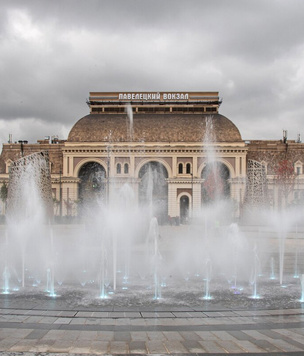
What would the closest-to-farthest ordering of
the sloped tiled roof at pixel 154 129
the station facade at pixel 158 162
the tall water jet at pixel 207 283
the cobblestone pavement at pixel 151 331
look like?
the cobblestone pavement at pixel 151 331
the tall water jet at pixel 207 283
the station facade at pixel 158 162
the sloped tiled roof at pixel 154 129

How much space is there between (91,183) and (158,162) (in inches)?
397

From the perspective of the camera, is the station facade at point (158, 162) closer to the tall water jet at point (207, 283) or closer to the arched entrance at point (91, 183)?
→ the arched entrance at point (91, 183)

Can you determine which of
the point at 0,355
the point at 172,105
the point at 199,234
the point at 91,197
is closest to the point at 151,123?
the point at 172,105

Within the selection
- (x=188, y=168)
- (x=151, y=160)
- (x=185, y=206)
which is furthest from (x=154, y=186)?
(x=188, y=168)

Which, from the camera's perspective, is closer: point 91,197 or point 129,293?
point 129,293

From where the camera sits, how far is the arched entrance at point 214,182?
6494 centimetres

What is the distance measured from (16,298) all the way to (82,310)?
10.1ft

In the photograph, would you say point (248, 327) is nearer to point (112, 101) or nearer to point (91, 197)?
point (91, 197)

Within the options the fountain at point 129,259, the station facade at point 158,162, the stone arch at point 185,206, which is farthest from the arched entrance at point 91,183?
the fountain at point 129,259

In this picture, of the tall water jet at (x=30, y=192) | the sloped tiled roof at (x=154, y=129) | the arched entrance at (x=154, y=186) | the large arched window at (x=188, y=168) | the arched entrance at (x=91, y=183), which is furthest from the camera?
the arched entrance at (x=154, y=186)

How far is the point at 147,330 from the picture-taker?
11094 mm

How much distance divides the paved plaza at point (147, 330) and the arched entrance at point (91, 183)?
51.0 metres

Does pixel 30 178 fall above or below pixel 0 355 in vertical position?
above

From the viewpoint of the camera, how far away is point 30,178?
33.4 meters
